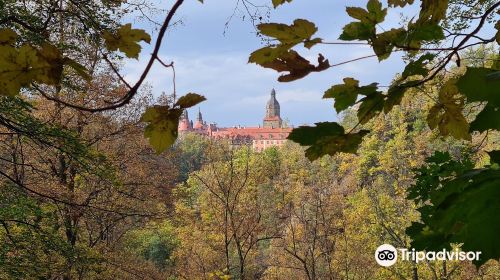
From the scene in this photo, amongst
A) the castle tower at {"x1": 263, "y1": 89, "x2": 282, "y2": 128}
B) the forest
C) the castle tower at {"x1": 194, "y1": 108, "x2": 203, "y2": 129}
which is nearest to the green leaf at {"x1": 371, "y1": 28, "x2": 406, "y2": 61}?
the forest

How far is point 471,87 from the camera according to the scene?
19.4 inches

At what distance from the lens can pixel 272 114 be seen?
12150 centimetres

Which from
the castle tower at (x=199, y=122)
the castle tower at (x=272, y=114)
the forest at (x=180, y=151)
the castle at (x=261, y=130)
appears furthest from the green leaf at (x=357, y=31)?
the castle tower at (x=199, y=122)

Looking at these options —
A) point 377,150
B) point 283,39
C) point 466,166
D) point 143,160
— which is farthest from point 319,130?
point 377,150

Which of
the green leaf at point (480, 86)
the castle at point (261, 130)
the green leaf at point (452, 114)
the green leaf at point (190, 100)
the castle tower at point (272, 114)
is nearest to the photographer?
the green leaf at point (480, 86)

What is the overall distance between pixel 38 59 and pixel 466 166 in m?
3.20

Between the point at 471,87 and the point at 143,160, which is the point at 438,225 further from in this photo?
the point at 143,160

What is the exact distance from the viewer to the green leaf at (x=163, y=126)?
2.63ft

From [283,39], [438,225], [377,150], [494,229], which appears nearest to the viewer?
[494,229]

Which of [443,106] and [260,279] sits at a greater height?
[443,106]

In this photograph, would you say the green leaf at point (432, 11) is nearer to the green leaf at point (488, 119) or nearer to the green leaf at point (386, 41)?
the green leaf at point (386, 41)

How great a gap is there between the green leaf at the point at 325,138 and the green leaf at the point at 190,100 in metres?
0.20

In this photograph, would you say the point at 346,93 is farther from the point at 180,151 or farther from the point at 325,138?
the point at 180,151

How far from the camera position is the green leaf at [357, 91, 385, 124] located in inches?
29.2
